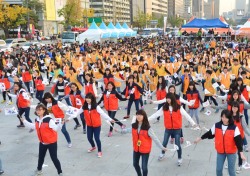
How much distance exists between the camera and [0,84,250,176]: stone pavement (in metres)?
6.89

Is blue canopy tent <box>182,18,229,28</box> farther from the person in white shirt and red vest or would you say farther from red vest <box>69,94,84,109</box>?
the person in white shirt and red vest

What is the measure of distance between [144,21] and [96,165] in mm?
89250

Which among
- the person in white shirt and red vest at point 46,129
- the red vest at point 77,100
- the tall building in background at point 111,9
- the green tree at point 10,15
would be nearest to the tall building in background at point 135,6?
the tall building in background at point 111,9

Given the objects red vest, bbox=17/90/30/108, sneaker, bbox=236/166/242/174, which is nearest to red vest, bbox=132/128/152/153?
sneaker, bbox=236/166/242/174

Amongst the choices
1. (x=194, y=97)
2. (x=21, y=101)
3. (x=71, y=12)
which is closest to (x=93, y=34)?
(x=21, y=101)

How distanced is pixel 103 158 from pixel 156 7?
175 metres

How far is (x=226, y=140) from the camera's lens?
5.43 meters

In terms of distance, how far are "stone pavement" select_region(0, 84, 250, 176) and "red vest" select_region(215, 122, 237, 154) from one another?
4.40 feet

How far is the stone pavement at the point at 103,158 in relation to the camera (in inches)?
271

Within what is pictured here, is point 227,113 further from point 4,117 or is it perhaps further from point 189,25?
point 189,25

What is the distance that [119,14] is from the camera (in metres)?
130

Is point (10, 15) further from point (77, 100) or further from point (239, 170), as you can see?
point (239, 170)

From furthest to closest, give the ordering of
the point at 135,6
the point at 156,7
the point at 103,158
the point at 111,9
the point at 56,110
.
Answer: the point at 156,7 < the point at 135,6 < the point at 111,9 < the point at 56,110 < the point at 103,158

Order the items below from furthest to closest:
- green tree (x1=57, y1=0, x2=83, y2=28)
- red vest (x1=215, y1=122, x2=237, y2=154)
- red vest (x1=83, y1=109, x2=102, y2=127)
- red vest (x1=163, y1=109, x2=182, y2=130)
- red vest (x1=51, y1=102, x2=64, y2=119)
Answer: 1. green tree (x1=57, y1=0, x2=83, y2=28)
2. red vest (x1=51, y1=102, x2=64, y2=119)
3. red vest (x1=83, y1=109, x2=102, y2=127)
4. red vest (x1=163, y1=109, x2=182, y2=130)
5. red vest (x1=215, y1=122, x2=237, y2=154)
